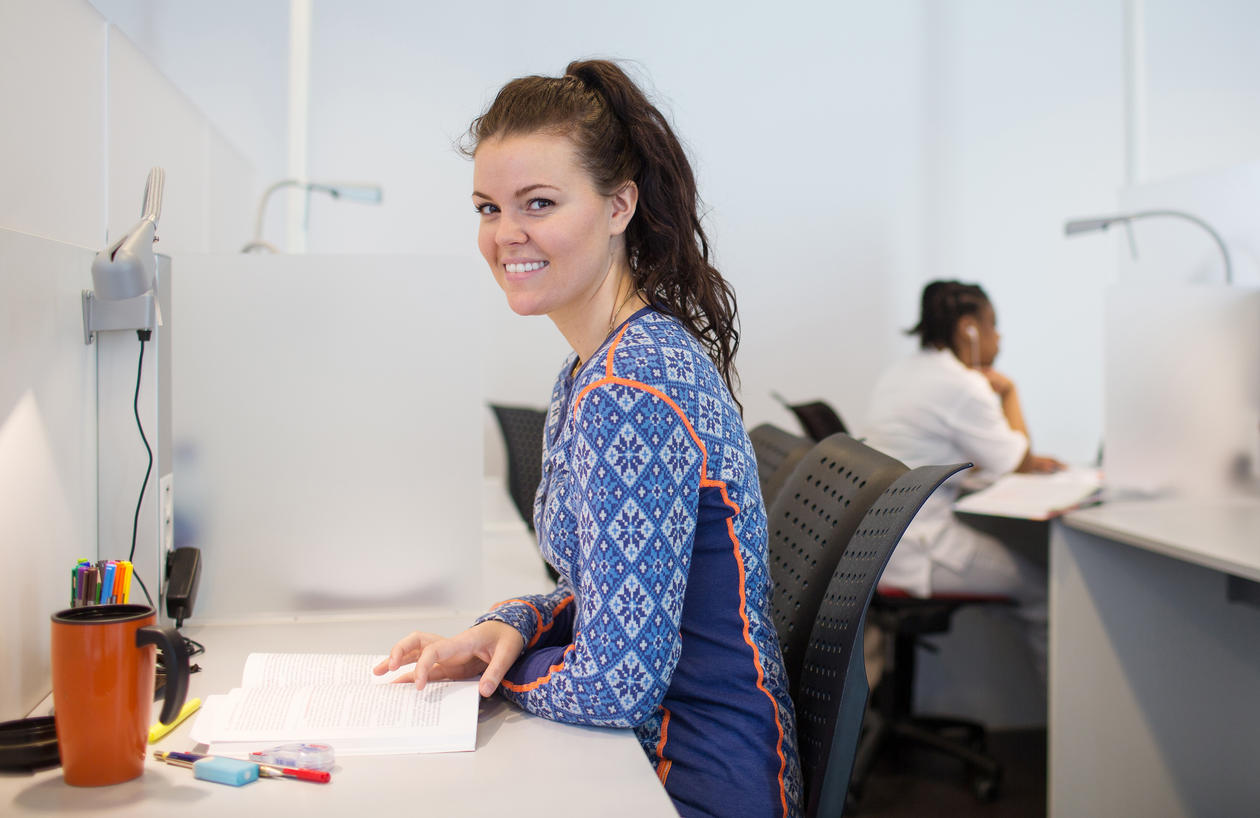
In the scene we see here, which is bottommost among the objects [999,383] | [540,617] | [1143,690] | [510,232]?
[1143,690]

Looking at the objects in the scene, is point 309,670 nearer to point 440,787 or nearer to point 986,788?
point 440,787

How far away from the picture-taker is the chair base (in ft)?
8.10

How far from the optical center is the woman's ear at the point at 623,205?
110 centimetres

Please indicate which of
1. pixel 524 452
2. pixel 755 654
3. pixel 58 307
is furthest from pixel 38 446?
pixel 524 452

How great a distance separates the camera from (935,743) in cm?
259

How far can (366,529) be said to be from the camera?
1407 mm

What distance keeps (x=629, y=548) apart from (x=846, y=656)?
26 cm

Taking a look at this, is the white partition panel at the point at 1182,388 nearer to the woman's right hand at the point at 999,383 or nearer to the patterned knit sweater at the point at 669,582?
the woman's right hand at the point at 999,383

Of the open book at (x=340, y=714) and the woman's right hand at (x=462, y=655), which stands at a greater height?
the woman's right hand at (x=462, y=655)

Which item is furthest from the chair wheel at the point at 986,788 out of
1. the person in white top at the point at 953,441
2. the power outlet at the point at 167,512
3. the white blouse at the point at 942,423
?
the power outlet at the point at 167,512

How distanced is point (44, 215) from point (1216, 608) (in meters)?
2.28

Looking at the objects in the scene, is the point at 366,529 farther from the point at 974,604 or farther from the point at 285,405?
the point at 974,604

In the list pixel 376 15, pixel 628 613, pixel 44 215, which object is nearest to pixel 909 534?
pixel 628 613

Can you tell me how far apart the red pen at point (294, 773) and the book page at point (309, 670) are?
0.59ft
